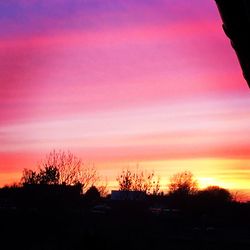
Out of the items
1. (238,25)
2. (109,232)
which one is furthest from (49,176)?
(238,25)

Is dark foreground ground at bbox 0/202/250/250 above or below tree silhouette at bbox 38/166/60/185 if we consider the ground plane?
below

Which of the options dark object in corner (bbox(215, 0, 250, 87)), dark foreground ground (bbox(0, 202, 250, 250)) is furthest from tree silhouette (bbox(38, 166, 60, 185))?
dark object in corner (bbox(215, 0, 250, 87))

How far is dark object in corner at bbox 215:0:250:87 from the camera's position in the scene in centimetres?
203

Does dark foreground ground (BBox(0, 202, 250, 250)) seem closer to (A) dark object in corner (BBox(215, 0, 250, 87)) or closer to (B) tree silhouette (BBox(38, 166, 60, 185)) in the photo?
(B) tree silhouette (BBox(38, 166, 60, 185))

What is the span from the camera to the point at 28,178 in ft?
171

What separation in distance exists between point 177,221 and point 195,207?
41.9 ft

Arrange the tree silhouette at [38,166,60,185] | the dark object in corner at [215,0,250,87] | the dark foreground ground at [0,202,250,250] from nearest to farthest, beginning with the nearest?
the dark object in corner at [215,0,250,87]
the dark foreground ground at [0,202,250,250]
the tree silhouette at [38,166,60,185]

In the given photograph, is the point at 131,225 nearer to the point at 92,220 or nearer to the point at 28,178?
the point at 92,220

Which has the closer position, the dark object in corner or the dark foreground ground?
the dark object in corner

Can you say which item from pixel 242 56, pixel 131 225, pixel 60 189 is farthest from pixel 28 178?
pixel 242 56

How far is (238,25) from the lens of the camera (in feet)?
A: 6.84

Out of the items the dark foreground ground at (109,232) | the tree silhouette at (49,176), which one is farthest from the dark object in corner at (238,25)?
the tree silhouette at (49,176)

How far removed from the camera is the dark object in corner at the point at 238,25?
6.64ft

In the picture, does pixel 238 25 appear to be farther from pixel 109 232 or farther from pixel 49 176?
pixel 49 176
